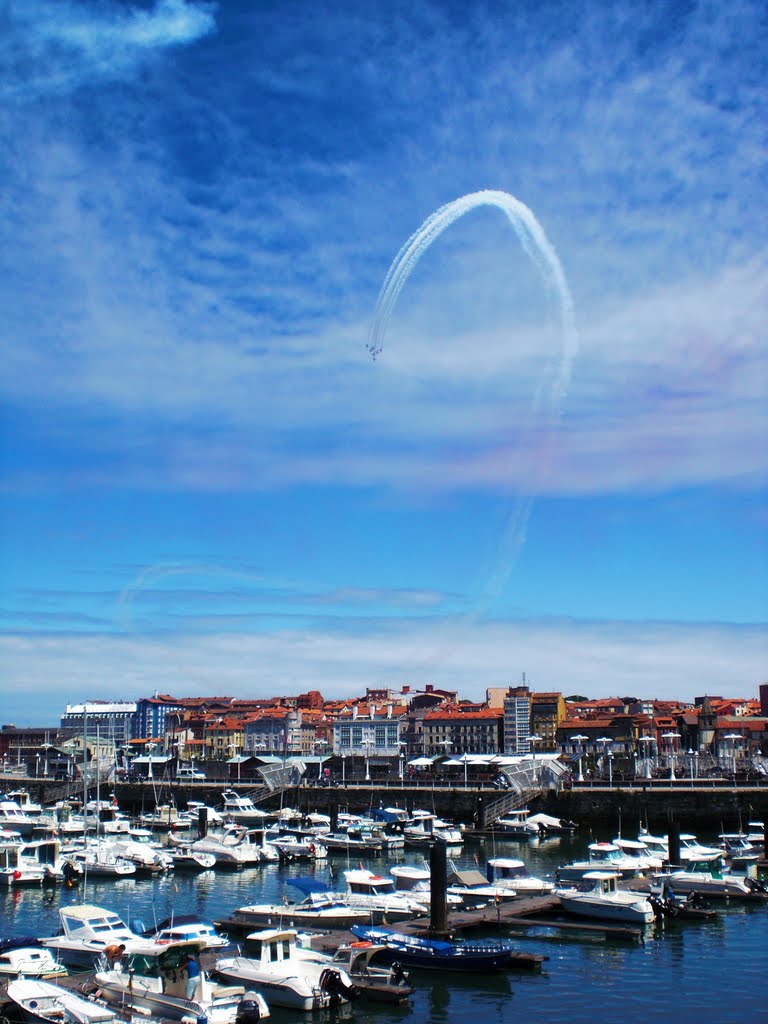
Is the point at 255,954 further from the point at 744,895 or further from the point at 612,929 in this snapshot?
the point at 744,895

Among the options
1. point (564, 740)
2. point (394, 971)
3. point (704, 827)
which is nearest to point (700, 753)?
point (564, 740)

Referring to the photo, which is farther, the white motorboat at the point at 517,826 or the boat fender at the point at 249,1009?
the white motorboat at the point at 517,826

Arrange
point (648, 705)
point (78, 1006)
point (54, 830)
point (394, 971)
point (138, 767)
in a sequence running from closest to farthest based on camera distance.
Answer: point (78, 1006)
point (394, 971)
point (54, 830)
point (138, 767)
point (648, 705)

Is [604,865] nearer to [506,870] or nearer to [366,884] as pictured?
[506,870]

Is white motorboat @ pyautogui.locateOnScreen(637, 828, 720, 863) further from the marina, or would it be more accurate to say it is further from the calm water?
the calm water

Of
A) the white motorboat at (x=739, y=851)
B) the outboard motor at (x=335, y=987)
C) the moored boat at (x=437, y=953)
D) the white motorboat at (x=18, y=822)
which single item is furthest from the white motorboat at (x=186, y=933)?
the white motorboat at (x=18, y=822)

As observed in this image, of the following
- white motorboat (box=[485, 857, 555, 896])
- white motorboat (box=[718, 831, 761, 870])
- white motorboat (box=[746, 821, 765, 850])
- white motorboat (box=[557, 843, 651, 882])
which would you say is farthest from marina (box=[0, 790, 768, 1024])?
white motorboat (box=[746, 821, 765, 850])

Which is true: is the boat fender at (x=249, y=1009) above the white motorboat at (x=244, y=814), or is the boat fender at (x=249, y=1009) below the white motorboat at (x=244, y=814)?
above

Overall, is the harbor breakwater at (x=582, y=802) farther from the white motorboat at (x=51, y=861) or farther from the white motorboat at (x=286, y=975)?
the white motorboat at (x=286, y=975)
